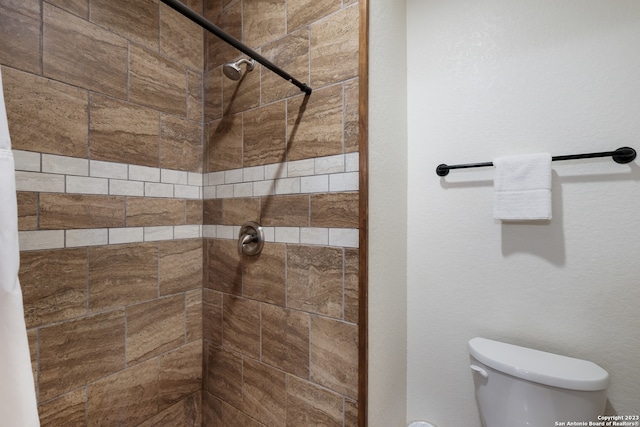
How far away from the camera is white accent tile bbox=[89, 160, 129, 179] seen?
1045 millimetres

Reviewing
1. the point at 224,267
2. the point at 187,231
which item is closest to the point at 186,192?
the point at 187,231

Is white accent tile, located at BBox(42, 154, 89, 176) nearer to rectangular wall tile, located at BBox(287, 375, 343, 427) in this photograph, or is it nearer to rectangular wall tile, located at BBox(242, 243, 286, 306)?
rectangular wall tile, located at BBox(242, 243, 286, 306)

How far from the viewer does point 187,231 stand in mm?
1363

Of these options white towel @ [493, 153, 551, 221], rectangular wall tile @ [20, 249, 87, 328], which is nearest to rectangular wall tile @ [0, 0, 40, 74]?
rectangular wall tile @ [20, 249, 87, 328]

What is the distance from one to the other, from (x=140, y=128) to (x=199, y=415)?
1.41m

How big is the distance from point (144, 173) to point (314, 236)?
784 mm

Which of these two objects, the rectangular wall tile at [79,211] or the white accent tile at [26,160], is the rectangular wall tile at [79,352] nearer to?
the rectangular wall tile at [79,211]

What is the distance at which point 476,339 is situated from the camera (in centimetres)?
111

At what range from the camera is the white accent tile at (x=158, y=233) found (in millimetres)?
1202

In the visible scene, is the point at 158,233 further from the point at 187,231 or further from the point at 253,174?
the point at 253,174

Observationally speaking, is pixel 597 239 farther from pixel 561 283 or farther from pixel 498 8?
pixel 498 8

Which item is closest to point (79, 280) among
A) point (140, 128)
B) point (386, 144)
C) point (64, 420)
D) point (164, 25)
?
point (64, 420)

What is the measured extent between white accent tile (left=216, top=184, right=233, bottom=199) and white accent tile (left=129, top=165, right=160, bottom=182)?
0.26 metres

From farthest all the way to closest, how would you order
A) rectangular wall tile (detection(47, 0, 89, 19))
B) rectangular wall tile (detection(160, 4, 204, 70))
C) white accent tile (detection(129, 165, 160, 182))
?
rectangular wall tile (detection(160, 4, 204, 70)), white accent tile (detection(129, 165, 160, 182)), rectangular wall tile (detection(47, 0, 89, 19))
